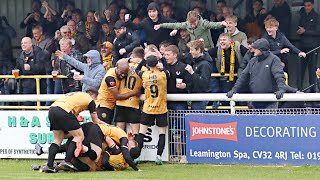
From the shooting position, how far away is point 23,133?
1723 cm

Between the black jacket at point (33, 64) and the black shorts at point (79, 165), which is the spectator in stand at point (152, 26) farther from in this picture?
the black shorts at point (79, 165)

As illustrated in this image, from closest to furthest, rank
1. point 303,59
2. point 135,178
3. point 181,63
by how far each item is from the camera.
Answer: point 135,178 → point 181,63 → point 303,59

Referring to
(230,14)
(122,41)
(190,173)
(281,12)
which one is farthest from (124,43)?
(190,173)

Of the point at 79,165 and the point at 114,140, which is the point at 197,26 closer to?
the point at 114,140

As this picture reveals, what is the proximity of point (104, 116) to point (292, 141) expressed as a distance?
10.3 ft

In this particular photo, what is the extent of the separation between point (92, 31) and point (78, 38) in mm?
335

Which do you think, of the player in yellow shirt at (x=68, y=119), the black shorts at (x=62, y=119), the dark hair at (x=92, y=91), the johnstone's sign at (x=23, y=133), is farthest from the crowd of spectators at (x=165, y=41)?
the black shorts at (x=62, y=119)

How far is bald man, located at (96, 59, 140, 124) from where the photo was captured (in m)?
16.4

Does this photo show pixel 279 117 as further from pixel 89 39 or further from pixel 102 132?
pixel 89 39

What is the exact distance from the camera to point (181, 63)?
16547mm

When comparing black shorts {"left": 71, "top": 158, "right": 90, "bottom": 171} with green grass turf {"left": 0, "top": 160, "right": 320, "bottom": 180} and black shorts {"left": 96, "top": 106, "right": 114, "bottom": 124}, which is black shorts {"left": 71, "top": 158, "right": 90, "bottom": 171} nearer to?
green grass turf {"left": 0, "top": 160, "right": 320, "bottom": 180}

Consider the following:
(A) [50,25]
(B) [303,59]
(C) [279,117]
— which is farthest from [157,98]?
(A) [50,25]

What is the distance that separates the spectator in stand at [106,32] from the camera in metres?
20.3

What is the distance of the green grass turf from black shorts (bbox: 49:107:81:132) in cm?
71
